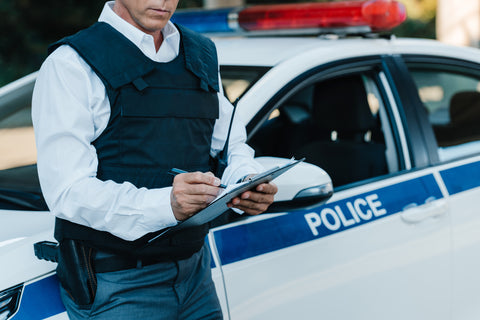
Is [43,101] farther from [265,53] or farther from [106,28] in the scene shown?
[265,53]

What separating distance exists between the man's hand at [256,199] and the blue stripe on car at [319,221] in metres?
0.42

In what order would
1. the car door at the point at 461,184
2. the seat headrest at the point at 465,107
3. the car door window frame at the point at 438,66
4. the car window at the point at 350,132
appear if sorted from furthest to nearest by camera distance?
1. the seat headrest at the point at 465,107
2. the car window at the point at 350,132
3. the car door window frame at the point at 438,66
4. the car door at the point at 461,184

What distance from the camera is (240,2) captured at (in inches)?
468

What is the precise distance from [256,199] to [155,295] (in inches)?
12.9

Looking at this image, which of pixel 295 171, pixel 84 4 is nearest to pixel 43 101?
pixel 295 171

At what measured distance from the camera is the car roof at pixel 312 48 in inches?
89.0

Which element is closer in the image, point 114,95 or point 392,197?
point 114,95

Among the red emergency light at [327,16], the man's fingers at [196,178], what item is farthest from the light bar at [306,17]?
the man's fingers at [196,178]

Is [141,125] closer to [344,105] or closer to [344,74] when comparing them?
[344,74]

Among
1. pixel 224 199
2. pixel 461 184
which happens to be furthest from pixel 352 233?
pixel 224 199

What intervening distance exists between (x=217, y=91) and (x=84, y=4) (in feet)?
39.6

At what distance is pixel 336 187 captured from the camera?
219cm

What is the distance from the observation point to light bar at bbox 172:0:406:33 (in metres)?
2.39

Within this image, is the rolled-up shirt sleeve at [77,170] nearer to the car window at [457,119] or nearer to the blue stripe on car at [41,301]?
the blue stripe on car at [41,301]
